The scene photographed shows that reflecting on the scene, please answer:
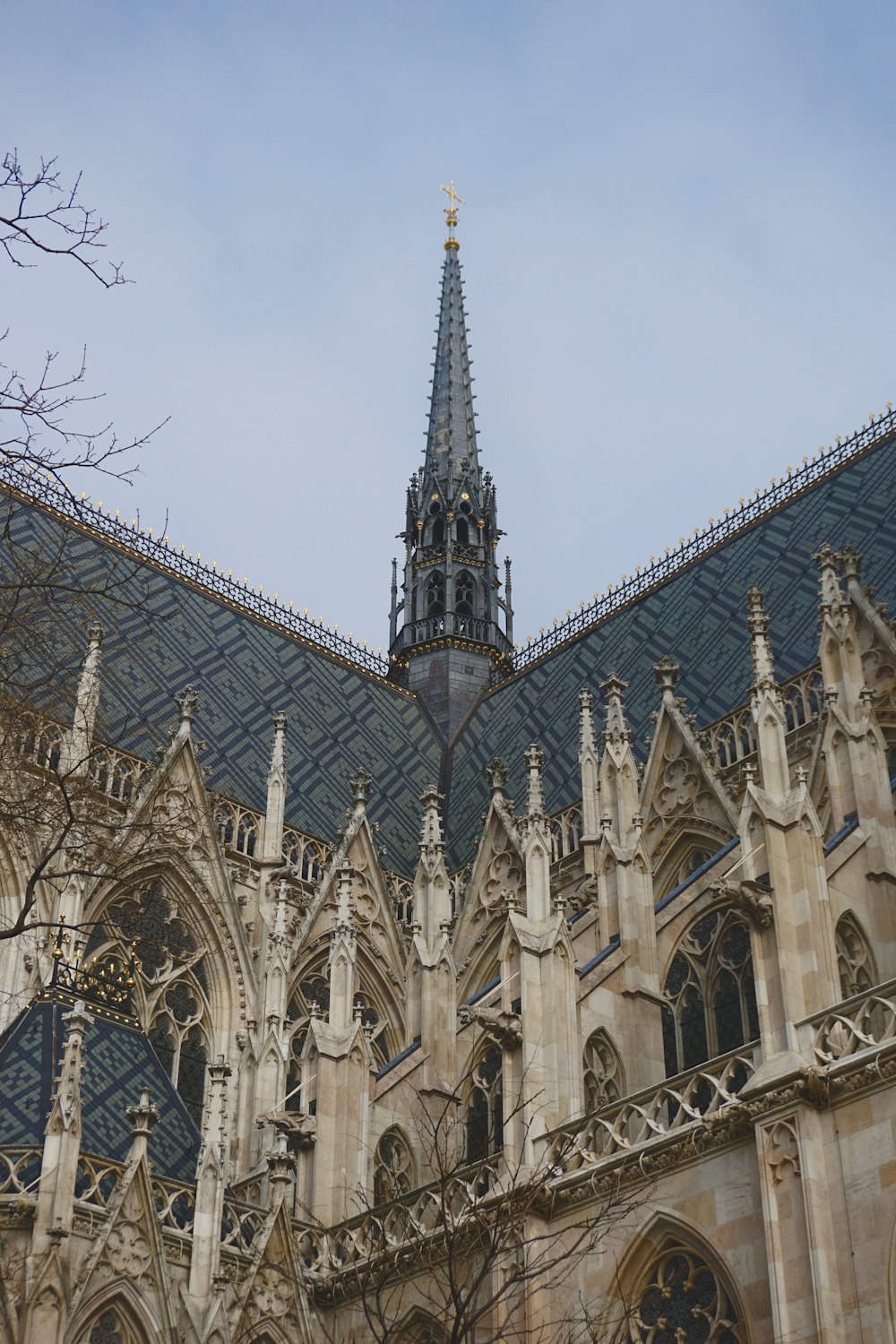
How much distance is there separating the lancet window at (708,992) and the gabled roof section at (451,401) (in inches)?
696

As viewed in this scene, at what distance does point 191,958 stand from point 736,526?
35.9ft

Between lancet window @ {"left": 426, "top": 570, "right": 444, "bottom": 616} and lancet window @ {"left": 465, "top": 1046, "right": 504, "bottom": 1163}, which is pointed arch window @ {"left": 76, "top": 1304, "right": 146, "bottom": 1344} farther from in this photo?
lancet window @ {"left": 426, "top": 570, "right": 444, "bottom": 616}

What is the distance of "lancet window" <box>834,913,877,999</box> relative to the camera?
15.2m

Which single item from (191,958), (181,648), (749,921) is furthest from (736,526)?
(749,921)

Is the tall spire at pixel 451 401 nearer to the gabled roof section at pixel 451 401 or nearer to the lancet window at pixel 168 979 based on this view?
the gabled roof section at pixel 451 401

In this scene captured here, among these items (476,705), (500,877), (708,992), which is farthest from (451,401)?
(708,992)

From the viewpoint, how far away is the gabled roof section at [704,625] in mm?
23062

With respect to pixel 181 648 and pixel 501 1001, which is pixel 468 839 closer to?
pixel 181 648

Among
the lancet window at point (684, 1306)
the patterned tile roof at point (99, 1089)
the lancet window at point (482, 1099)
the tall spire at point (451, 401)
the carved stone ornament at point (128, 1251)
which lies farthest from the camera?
the tall spire at point (451, 401)

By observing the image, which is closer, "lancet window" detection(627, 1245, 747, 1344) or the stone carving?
"lancet window" detection(627, 1245, 747, 1344)

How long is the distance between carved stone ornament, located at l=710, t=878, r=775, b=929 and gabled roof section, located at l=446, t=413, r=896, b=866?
7691mm

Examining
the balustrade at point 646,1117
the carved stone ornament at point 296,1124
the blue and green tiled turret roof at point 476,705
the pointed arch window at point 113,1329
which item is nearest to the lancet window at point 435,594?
the blue and green tiled turret roof at point 476,705

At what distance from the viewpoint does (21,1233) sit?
1407 cm

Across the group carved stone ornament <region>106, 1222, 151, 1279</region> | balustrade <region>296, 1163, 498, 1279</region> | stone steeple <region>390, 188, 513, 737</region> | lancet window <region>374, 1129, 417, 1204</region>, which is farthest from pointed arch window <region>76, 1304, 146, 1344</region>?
stone steeple <region>390, 188, 513, 737</region>
